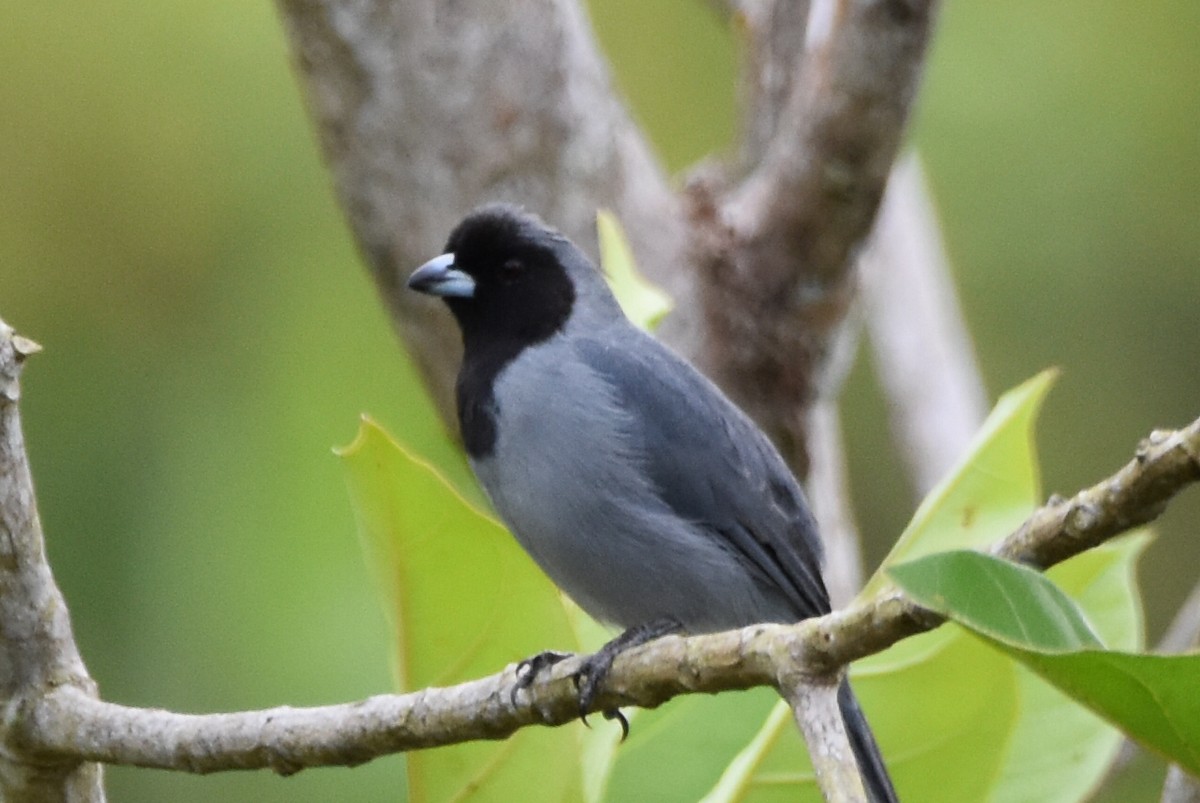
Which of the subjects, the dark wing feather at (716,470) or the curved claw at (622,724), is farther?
the dark wing feather at (716,470)

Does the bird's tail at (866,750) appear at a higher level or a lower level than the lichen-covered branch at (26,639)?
lower

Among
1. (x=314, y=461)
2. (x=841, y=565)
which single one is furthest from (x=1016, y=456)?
(x=314, y=461)

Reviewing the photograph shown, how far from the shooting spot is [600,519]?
258 centimetres

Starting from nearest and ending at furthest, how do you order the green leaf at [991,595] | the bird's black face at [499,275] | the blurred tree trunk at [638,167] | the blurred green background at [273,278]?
the green leaf at [991,595], the bird's black face at [499,275], the blurred tree trunk at [638,167], the blurred green background at [273,278]

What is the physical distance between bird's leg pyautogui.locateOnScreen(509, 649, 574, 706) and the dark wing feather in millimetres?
500

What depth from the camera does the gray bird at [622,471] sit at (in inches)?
102

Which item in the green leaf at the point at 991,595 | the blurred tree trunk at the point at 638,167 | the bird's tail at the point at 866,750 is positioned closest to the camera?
the green leaf at the point at 991,595

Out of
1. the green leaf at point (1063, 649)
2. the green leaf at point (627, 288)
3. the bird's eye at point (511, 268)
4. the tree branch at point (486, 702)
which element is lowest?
the green leaf at point (1063, 649)

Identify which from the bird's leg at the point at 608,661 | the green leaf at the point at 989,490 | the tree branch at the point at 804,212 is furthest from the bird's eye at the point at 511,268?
the green leaf at the point at 989,490

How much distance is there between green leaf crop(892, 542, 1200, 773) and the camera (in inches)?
51.8

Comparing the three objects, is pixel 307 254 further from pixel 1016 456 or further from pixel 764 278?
pixel 1016 456

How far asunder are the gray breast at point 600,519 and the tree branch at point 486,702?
18.8 inches

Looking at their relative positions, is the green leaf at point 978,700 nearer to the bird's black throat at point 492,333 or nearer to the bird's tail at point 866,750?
the bird's tail at point 866,750

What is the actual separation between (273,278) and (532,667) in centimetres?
403
